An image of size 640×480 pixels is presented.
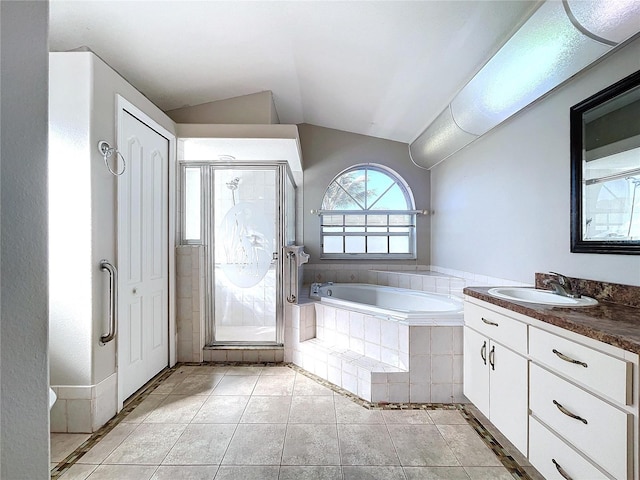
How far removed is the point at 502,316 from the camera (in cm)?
156

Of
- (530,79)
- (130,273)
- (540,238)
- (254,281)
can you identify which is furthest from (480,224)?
(130,273)

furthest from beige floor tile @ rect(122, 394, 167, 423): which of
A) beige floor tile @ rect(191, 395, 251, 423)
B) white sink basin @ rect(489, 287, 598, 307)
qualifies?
white sink basin @ rect(489, 287, 598, 307)

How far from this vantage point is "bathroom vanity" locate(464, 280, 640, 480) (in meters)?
0.96

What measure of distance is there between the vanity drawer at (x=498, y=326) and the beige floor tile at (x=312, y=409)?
3.58ft

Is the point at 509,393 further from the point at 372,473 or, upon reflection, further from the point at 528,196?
the point at 528,196

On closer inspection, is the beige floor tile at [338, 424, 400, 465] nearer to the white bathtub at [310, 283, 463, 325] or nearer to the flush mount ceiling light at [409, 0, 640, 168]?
the white bathtub at [310, 283, 463, 325]

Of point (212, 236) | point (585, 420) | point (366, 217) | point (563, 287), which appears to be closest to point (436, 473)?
point (585, 420)

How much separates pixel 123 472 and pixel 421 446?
1575 millimetres

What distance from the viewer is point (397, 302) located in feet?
11.0

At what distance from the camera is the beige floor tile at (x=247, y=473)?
1.45 m

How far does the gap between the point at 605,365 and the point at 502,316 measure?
0.54 m

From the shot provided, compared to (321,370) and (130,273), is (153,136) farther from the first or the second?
(321,370)

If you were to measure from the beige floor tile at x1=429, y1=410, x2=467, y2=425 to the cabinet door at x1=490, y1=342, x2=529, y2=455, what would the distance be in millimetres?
337

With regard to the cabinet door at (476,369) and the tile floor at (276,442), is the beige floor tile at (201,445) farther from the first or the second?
the cabinet door at (476,369)
